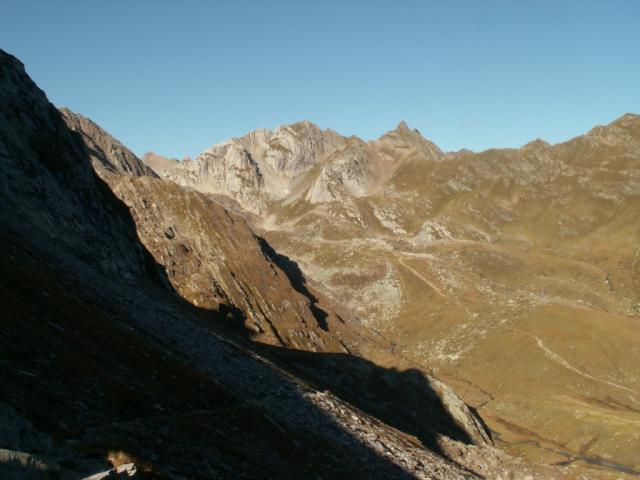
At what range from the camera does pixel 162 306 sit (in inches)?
2598

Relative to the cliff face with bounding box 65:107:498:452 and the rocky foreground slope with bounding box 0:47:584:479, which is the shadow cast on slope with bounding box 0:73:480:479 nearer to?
the rocky foreground slope with bounding box 0:47:584:479

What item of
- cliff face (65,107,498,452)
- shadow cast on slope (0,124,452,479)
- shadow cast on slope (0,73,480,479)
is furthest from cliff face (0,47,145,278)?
cliff face (65,107,498,452)

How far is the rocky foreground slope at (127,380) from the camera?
973 inches

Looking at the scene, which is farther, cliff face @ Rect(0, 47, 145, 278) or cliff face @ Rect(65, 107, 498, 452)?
cliff face @ Rect(65, 107, 498, 452)

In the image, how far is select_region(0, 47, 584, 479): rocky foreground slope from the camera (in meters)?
24.7

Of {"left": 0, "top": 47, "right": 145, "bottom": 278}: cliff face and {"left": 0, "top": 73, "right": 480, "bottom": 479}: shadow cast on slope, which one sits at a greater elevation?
{"left": 0, "top": 47, "right": 145, "bottom": 278}: cliff face

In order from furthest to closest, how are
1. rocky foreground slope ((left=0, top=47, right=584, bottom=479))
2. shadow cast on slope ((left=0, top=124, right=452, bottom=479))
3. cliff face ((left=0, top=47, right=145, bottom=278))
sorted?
1. cliff face ((left=0, top=47, right=145, bottom=278))
2. shadow cast on slope ((left=0, top=124, right=452, bottom=479))
3. rocky foreground slope ((left=0, top=47, right=584, bottom=479))

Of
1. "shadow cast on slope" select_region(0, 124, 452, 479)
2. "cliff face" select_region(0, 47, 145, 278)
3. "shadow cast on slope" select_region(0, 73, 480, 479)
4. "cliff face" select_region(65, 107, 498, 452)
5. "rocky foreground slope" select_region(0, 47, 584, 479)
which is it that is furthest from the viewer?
"cliff face" select_region(65, 107, 498, 452)

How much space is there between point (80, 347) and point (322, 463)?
19.6m

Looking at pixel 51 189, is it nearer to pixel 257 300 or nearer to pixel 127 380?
pixel 127 380

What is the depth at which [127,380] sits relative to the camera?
34188 mm

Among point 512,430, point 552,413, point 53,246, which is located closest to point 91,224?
point 53,246

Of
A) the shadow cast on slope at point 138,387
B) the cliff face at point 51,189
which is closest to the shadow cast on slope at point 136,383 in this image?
the shadow cast on slope at point 138,387

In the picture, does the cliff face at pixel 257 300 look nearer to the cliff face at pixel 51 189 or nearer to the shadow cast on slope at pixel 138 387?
the cliff face at pixel 51 189
